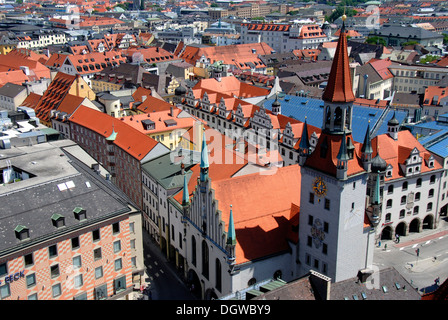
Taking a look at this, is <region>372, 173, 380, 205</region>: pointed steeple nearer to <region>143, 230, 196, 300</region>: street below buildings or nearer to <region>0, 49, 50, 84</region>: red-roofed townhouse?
<region>143, 230, 196, 300</region>: street below buildings

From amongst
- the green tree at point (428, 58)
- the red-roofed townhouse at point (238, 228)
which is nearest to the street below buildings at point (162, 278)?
the red-roofed townhouse at point (238, 228)

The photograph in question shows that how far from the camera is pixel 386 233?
80.6 m

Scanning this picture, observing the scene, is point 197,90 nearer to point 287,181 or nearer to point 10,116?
point 10,116

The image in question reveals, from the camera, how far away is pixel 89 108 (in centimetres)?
10869

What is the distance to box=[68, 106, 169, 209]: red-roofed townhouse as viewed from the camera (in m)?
86.1

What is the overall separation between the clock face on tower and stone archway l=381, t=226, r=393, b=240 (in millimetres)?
32284

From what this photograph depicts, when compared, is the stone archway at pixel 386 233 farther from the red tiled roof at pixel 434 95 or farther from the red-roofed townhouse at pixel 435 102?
the red tiled roof at pixel 434 95

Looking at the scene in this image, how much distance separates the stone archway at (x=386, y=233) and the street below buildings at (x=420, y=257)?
1.10 meters

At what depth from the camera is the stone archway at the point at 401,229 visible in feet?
266

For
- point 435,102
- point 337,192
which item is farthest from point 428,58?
point 337,192
